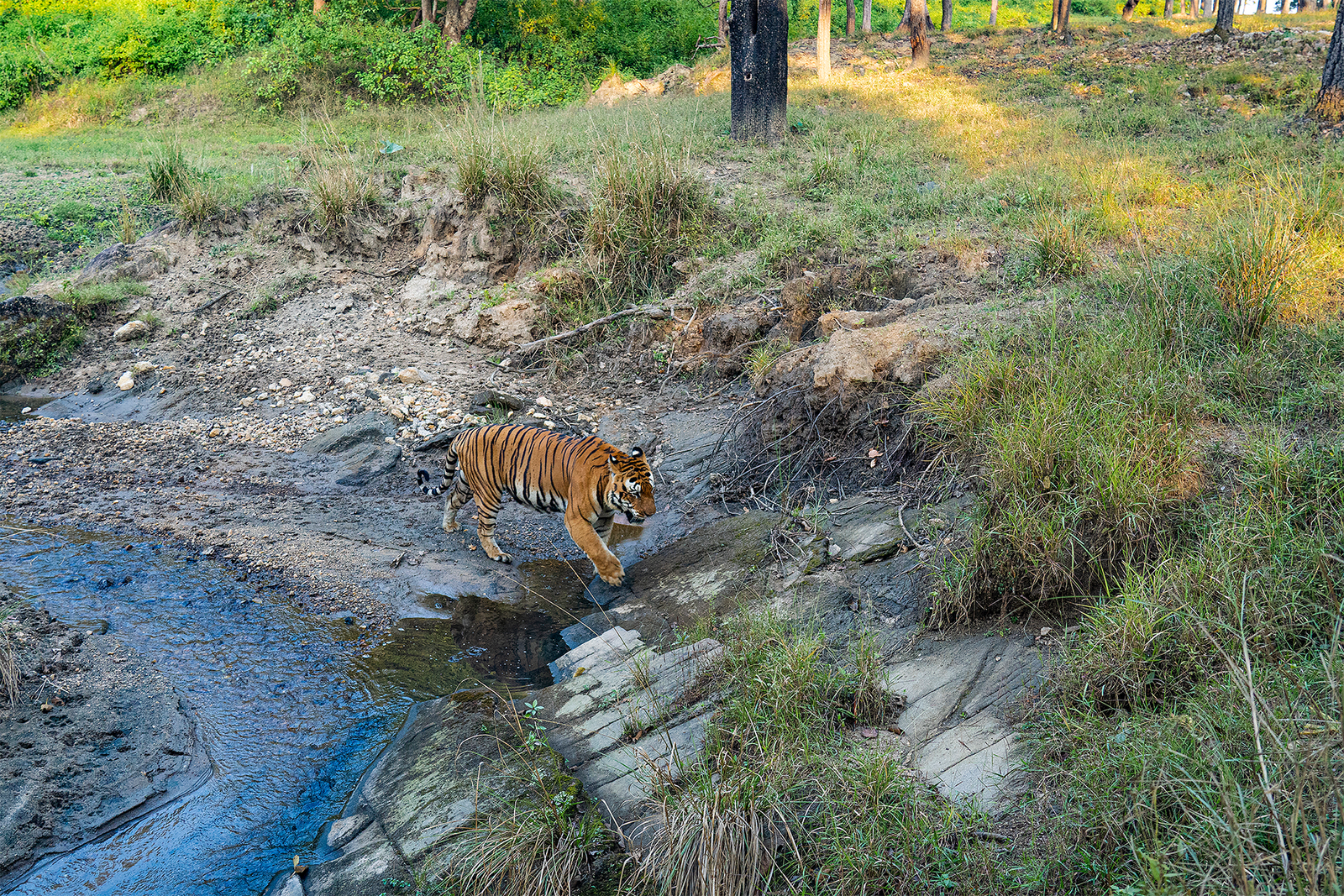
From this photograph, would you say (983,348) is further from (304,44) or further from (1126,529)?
(304,44)

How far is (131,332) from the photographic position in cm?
948

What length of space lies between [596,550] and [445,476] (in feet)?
5.18

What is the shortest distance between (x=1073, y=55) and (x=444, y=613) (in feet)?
62.5

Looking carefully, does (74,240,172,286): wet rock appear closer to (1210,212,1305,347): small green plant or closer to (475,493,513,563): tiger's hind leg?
(475,493,513,563): tiger's hind leg

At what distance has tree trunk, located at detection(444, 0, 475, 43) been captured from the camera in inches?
827

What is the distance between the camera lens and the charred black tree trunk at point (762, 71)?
456 inches

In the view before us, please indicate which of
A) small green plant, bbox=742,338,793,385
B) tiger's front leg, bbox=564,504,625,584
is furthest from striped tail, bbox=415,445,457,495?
small green plant, bbox=742,338,793,385

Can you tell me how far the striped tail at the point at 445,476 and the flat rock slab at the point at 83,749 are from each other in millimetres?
2125

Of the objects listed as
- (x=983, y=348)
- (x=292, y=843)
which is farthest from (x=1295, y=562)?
(x=292, y=843)

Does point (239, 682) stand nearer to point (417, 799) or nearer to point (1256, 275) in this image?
point (417, 799)

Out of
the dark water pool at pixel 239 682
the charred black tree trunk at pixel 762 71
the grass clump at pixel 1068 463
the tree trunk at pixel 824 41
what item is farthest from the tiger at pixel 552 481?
the tree trunk at pixel 824 41

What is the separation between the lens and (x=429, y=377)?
820 centimetres

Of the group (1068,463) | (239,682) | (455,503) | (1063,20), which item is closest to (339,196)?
(455,503)

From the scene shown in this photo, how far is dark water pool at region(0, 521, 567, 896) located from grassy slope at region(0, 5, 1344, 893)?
6.34 ft
